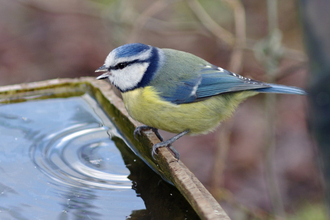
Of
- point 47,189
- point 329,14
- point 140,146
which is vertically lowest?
point 329,14

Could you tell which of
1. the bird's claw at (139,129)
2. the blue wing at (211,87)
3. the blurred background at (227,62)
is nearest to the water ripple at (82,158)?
the bird's claw at (139,129)

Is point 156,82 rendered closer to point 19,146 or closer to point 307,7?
point 19,146

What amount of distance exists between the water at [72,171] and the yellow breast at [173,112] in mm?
339

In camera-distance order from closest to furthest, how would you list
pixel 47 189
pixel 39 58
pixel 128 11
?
pixel 47 189, pixel 128 11, pixel 39 58

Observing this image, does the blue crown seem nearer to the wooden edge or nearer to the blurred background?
the wooden edge

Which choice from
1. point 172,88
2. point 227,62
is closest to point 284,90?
point 172,88

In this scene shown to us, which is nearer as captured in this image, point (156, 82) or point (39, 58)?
point (156, 82)

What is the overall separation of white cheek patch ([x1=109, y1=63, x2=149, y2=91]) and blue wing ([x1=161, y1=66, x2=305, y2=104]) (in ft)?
0.79

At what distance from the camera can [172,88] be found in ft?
9.28

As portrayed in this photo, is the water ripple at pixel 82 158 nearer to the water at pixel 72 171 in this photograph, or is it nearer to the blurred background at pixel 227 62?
the water at pixel 72 171

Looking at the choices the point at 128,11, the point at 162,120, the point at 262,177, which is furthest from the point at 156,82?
the point at 262,177

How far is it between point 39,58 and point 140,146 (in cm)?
416

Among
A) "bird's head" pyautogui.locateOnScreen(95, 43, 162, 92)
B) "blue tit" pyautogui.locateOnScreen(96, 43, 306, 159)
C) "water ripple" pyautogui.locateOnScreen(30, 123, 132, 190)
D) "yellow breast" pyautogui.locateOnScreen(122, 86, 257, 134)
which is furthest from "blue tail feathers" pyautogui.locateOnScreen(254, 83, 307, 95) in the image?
"water ripple" pyautogui.locateOnScreen(30, 123, 132, 190)

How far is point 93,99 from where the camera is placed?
354 cm
